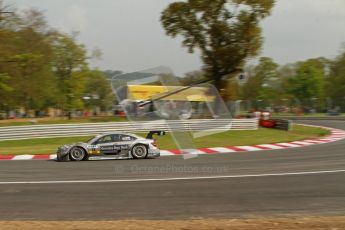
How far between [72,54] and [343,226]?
164 ft

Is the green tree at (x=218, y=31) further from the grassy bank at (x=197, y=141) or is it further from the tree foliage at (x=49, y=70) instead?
the tree foliage at (x=49, y=70)

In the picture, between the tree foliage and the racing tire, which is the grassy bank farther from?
the tree foliage

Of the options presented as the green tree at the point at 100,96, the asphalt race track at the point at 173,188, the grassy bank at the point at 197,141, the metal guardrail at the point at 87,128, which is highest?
the green tree at the point at 100,96

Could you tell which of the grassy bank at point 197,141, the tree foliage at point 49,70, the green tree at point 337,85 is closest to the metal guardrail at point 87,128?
the grassy bank at point 197,141

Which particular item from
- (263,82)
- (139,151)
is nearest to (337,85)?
(263,82)

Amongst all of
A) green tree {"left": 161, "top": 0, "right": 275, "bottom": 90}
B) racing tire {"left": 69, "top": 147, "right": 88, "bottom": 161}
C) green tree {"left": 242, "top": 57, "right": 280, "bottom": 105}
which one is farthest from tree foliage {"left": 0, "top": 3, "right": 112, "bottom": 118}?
green tree {"left": 242, "top": 57, "right": 280, "bottom": 105}

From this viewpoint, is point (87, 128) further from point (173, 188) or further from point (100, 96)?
point (100, 96)

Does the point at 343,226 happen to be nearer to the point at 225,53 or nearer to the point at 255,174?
the point at 255,174

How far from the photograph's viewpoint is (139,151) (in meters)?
16.6

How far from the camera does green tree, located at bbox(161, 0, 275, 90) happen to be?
32562mm

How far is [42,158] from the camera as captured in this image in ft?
57.9

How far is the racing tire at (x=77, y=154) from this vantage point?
16422 mm

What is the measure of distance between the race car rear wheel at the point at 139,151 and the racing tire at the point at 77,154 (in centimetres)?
181

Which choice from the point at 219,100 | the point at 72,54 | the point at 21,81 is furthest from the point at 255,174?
the point at 72,54
